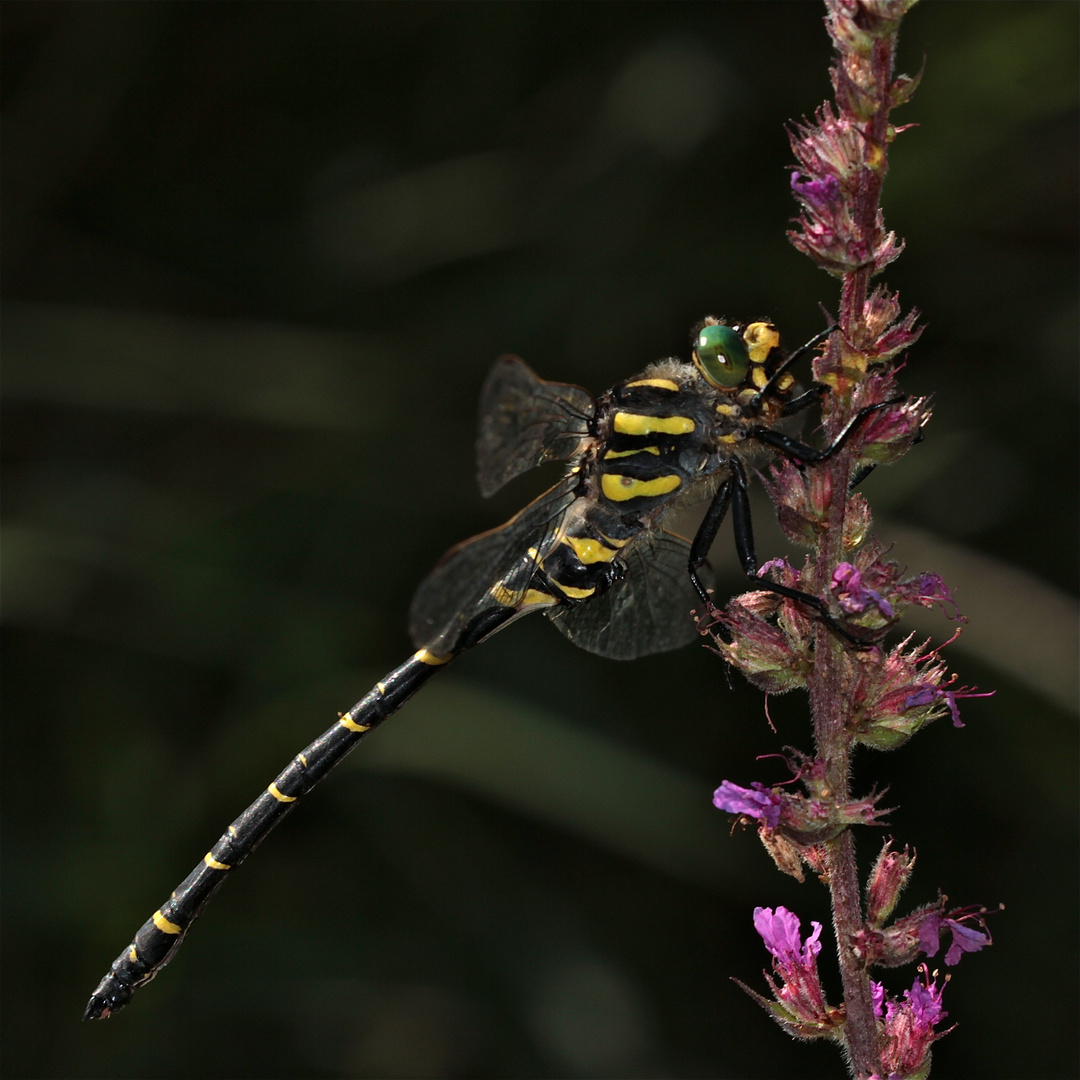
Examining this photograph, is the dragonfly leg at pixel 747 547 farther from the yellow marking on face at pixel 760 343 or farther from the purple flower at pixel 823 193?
the purple flower at pixel 823 193

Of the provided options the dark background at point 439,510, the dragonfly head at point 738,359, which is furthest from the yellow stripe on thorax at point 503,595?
the dark background at point 439,510

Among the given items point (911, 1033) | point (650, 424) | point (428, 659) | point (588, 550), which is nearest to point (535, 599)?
point (588, 550)

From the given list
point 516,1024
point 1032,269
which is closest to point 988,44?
point 1032,269

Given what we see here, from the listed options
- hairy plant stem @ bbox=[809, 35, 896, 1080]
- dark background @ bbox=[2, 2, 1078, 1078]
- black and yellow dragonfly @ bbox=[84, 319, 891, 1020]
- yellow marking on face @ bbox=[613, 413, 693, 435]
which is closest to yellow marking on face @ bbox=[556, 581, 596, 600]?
black and yellow dragonfly @ bbox=[84, 319, 891, 1020]

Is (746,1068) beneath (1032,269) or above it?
beneath

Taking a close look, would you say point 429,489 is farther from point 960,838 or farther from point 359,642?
point 960,838

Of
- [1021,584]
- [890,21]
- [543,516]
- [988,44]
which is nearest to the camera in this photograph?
[890,21]
